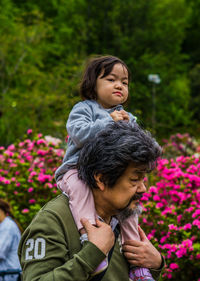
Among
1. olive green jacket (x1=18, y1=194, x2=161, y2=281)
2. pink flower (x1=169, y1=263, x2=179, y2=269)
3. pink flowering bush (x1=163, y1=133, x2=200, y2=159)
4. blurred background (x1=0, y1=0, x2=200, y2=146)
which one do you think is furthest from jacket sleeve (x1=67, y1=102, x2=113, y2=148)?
blurred background (x1=0, y1=0, x2=200, y2=146)

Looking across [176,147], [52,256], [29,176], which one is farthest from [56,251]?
[176,147]

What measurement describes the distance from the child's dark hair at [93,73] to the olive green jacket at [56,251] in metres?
0.81

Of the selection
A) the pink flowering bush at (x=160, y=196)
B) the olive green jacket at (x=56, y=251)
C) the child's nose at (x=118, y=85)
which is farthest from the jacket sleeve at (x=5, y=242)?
the olive green jacket at (x=56, y=251)

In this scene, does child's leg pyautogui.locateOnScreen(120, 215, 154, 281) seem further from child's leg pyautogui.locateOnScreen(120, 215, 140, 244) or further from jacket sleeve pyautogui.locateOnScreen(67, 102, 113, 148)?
jacket sleeve pyautogui.locateOnScreen(67, 102, 113, 148)

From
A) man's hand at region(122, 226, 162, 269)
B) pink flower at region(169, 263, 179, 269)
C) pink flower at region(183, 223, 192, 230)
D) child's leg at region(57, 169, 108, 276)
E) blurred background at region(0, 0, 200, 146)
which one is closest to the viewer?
child's leg at region(57, 169, 108, 276)

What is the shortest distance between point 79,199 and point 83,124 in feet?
1.34

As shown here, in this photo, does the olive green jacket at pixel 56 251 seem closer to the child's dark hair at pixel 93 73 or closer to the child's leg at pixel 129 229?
the child's leg at pixel 129 229

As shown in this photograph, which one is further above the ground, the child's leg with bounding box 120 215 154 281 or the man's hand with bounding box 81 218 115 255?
the man's hand with bounding box 81 218 115 255

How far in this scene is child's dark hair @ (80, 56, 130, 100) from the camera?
2297 millimetres

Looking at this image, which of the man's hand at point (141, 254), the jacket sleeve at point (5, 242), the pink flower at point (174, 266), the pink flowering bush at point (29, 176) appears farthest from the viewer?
the pink flowering bush at point (29, 176)

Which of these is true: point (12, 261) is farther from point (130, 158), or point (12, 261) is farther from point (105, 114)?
point (130, 158)

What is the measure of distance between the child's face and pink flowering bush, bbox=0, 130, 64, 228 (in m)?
2.71

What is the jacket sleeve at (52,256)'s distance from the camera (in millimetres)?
1480

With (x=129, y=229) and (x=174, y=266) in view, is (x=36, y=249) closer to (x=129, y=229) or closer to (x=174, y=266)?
(x=129, y=229)
